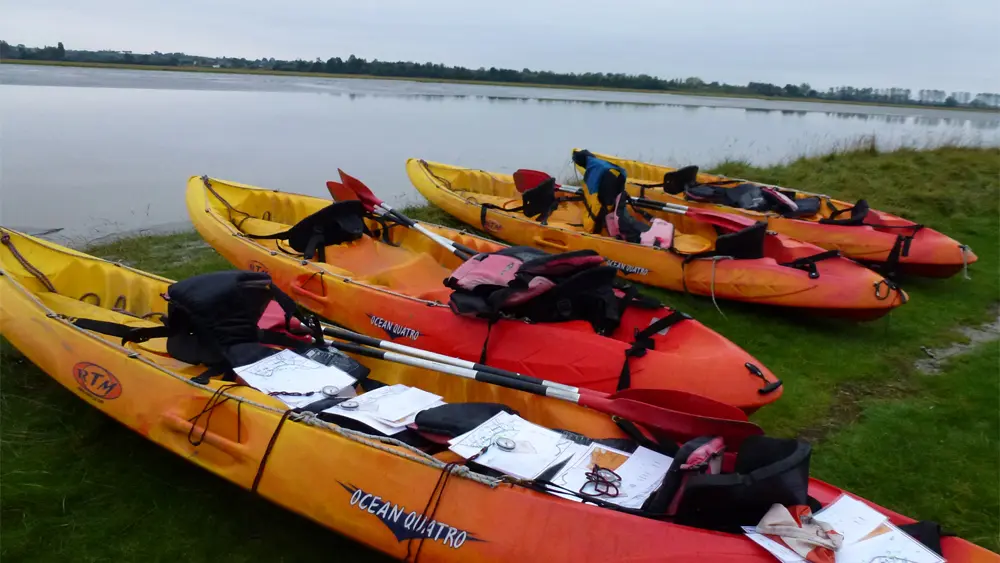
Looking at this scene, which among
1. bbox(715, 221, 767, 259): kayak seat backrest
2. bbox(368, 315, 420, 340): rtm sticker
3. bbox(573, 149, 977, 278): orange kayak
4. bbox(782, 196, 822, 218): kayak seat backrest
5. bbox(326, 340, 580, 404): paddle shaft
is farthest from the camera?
Answer: bbox(782, 196, 822, 218): kayak seat backrest

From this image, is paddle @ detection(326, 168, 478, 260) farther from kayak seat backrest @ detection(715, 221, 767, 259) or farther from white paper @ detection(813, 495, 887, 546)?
white paper @ detection(813, 495, 887, 546)

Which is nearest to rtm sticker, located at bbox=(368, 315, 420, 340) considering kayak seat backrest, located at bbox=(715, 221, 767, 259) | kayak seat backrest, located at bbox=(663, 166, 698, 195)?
kayak seat backrest, located at bbox=(715, 221, 767, 259)

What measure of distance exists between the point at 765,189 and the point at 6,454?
7481 mm

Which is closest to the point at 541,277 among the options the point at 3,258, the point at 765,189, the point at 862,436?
the point at 862,436

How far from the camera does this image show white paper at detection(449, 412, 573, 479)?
2.60 m

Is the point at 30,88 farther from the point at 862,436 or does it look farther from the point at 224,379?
the point at 862,436

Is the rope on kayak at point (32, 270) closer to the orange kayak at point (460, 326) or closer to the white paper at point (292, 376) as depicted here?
the orange kayak at point (460, 326)

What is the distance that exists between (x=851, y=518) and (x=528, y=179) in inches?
219

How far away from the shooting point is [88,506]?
3025 mm

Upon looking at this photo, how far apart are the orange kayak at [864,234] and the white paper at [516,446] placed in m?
5.08

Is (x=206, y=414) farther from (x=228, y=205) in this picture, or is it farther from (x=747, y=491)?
(x=228, y=205)

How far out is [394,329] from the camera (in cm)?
428

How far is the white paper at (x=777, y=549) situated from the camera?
2090mm

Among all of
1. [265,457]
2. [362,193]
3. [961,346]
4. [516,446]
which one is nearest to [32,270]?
[362,193]
